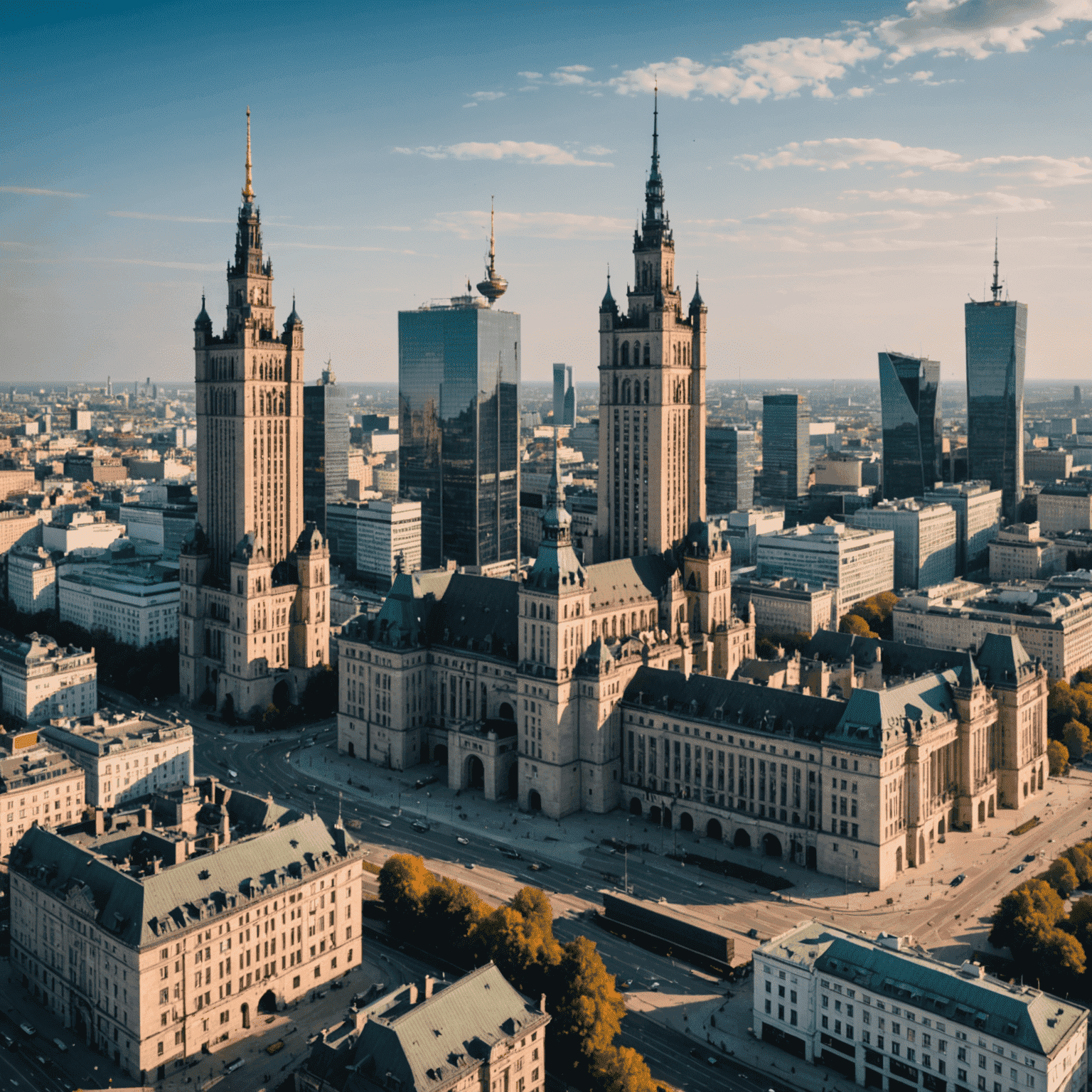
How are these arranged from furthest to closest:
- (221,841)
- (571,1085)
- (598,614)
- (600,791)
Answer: (598,614) < (600,791) < (221,841) < (571,1085)

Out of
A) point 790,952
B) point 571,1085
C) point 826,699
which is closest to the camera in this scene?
point 571,1085

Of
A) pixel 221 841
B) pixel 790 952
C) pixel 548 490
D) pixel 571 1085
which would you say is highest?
pixel 548 490

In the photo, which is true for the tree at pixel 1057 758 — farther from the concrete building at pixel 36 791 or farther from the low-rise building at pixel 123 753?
the concrete building at pixel 36 791

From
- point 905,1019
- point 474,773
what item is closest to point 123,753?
point 474,773

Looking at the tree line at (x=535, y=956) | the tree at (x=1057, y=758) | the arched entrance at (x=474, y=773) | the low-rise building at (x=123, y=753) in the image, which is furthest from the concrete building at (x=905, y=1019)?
the low-rise building at (x=123, y=753)

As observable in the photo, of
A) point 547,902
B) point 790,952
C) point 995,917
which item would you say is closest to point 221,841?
point 547,902

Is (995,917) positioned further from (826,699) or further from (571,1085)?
(571,1085)

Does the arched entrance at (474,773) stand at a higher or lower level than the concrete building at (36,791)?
lower
